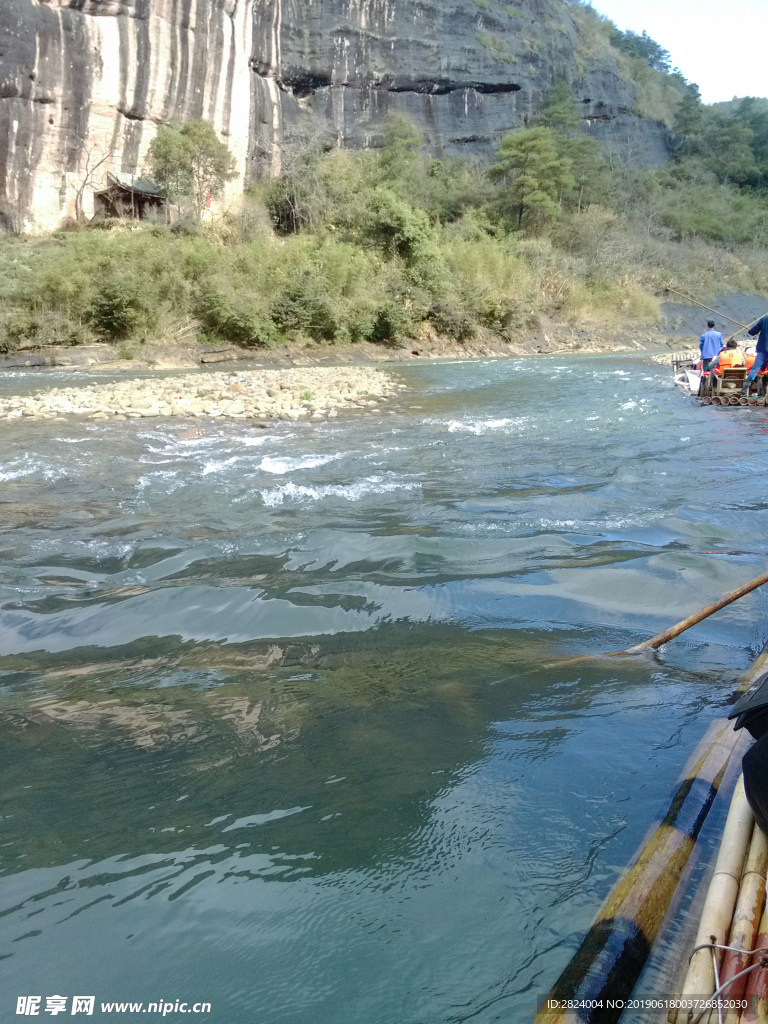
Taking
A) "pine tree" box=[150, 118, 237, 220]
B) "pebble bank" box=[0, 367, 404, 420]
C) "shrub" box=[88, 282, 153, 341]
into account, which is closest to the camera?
"pebble bank" box=[0, 367, 404, 420]

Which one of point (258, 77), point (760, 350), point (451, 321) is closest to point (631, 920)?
point (760, 350)

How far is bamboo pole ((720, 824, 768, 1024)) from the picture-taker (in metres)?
1.57

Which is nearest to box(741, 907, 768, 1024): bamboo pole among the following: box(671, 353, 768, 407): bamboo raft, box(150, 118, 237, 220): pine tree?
box(671, 353, 768, 407): bamboo raft

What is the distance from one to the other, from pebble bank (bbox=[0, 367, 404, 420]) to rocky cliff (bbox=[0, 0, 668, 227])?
689 inches

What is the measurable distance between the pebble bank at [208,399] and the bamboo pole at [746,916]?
1146 cm

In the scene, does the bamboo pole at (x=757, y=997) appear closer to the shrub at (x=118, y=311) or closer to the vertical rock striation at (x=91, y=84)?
the shrub at (x=118, y=311)

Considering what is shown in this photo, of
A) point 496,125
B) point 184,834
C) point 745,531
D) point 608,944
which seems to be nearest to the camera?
point 608,944

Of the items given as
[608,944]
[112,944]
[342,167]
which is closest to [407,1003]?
[608,944]

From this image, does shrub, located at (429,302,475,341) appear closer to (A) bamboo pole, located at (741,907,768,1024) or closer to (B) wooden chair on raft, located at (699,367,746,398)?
(B) wooden chair on raft, located at (699,367,746,398)

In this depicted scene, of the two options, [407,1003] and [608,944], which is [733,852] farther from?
[407,1003]

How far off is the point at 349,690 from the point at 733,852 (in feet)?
6.24

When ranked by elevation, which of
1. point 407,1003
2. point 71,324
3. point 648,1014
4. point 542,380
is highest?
point 71,324

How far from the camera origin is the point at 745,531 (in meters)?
6.11

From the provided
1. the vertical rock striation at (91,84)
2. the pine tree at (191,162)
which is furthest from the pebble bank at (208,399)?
the pine tree at (191,162)
